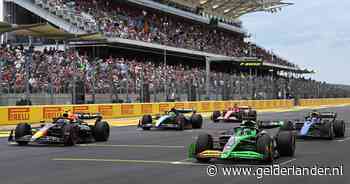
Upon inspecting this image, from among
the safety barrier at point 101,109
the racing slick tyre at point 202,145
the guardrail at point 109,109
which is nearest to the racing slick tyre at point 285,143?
the racing slick tyre at point 202,145

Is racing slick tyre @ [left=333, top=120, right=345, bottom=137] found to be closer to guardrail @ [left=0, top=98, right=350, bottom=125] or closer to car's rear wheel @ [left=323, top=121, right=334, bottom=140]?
car's rear wheel @ [left=323, top=121, right=334, bottom=140]

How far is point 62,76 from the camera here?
30000 mm

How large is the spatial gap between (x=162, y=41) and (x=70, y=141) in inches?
1549

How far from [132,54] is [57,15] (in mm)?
10548

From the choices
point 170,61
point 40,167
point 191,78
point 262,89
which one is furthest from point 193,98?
point 40,167

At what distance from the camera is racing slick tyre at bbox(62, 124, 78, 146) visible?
16531 mm

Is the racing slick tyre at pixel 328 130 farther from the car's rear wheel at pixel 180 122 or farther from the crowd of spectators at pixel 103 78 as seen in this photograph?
the crowd of spectators at pixel 103 78

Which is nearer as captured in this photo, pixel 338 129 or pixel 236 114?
pixel 338 129

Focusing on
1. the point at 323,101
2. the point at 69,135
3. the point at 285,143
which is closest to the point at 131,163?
the point at 285,143

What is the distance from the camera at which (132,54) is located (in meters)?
53.8

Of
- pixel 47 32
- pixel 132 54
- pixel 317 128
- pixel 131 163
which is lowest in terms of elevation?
pixel 131 163

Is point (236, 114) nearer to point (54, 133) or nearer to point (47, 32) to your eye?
point (47, 32)

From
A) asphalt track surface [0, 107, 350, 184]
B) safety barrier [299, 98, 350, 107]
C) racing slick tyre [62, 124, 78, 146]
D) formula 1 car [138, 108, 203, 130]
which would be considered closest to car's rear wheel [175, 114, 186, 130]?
formula 1 car [138, 108, 203, 130]

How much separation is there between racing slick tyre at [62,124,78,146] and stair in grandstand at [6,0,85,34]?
1111 inches
